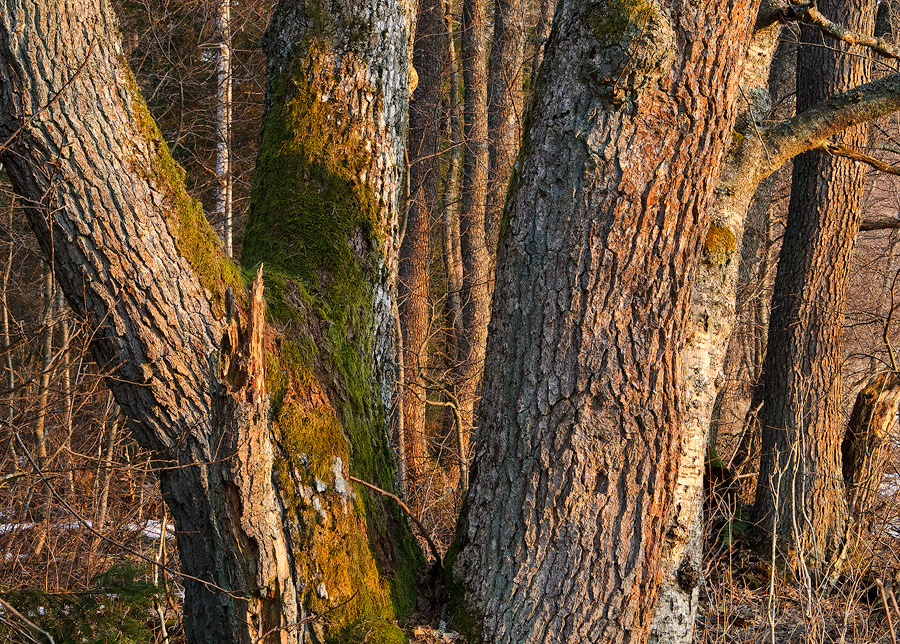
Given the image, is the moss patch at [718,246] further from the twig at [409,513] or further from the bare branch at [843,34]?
the twig at [409,513]

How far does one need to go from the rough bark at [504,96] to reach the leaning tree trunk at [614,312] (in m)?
8.40

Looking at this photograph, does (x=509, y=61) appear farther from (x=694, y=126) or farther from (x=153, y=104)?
(x=694, y=126)

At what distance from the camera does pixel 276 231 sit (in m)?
3.18

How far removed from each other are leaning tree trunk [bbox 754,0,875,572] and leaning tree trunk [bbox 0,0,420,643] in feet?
13.7

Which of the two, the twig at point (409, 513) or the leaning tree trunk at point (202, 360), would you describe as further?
the twig at point (409, 513)

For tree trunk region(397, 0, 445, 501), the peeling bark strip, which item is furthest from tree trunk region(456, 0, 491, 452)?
the peeling bark strip

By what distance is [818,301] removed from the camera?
19.2 ft

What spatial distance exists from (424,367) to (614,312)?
19.9 ft

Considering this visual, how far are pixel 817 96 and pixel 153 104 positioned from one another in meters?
7.51

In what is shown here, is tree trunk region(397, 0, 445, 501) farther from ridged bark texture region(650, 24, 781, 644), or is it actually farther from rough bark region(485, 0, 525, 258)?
ridged bark texture region(650, 24, 781, 644)

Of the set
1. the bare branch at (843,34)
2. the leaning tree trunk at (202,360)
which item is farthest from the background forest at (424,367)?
the bare branch at (843,34)

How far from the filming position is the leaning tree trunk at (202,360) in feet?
7.28

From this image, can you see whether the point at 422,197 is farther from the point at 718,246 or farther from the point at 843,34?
the point at 718,246

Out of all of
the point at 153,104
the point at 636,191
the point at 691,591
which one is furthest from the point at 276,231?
the point at 153,104
